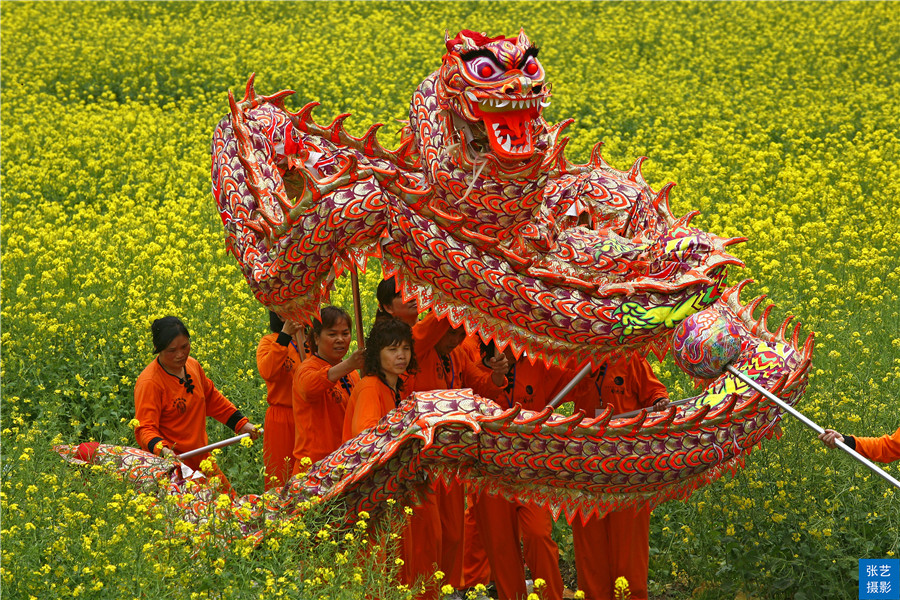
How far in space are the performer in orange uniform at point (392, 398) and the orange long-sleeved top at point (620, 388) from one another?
1.09 metres

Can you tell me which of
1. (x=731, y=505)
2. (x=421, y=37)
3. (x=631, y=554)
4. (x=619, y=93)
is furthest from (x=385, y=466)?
(x=421, y=37)

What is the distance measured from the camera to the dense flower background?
238 inches

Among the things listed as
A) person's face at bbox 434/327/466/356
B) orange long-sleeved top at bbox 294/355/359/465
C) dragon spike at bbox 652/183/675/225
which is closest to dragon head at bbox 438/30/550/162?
dragon spike at bbox 652/183/675/225

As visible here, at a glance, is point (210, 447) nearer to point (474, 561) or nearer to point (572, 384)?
point (474, 561)

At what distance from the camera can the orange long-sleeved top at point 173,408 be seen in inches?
269

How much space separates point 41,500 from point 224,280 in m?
4.52

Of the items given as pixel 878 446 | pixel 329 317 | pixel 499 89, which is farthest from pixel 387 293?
pixel 878 446

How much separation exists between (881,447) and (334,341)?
305cm

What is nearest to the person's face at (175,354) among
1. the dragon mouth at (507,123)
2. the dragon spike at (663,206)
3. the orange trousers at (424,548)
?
the orange trousers at (424,548)

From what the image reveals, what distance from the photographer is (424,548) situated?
6656 mm

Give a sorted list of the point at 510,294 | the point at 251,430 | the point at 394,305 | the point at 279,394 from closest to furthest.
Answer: the point at 510,294
the point at 394,305
the point at 251,430
the point at 279,394

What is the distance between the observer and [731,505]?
712 centimetres

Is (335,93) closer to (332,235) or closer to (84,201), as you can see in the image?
(84,201)

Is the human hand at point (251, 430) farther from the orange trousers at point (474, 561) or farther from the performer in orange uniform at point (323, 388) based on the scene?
the orange trousers at point (474, 561)
